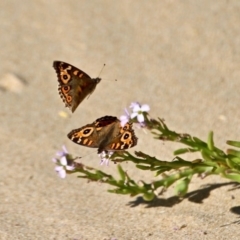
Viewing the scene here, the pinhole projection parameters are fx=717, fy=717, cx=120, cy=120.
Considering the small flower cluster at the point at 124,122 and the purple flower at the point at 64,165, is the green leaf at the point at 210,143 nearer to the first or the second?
the small flower cluster at the point at 124,122

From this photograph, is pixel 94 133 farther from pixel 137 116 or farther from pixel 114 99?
pixel 114 99

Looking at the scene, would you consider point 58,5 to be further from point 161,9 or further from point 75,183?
point 75,183

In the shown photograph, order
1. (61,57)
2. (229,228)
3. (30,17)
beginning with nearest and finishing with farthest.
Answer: (229,228)
(61,57)
(30,17)

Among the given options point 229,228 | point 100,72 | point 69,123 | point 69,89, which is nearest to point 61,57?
point 100,72

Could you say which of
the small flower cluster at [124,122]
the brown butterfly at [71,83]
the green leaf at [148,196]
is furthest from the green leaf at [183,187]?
the brown butterfly at [71,83]

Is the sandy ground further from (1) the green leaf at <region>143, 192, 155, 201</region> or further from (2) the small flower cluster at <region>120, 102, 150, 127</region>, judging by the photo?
(2) the small flower cluster at <region>120, 102, 150, 127</region>

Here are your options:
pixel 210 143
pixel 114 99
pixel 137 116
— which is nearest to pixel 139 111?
pixel 137 116
